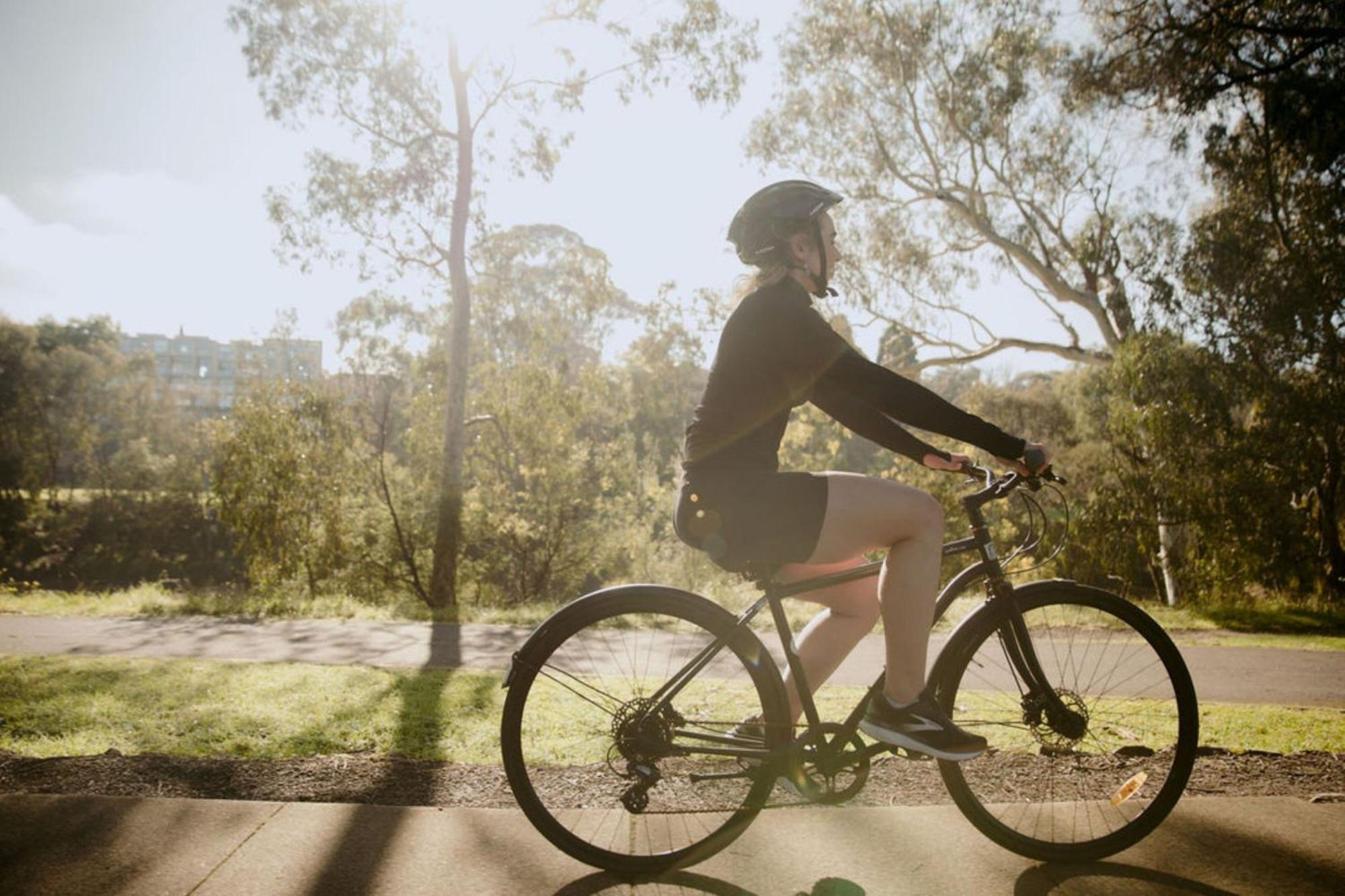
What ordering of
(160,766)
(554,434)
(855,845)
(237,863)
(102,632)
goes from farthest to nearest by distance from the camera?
(554,434) → (102,632) → (160,766) → (855,845) → (237,863)

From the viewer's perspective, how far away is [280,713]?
3.76 m

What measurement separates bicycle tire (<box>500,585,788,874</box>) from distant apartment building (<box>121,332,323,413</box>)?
1634cm

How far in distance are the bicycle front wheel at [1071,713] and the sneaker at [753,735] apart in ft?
1.47

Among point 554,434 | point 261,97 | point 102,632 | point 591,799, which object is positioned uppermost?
point 261,97

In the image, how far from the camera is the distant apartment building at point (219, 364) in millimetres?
19156

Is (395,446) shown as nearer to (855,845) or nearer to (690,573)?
(690,573)

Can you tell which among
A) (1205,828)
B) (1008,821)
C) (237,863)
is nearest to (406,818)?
(237,863)

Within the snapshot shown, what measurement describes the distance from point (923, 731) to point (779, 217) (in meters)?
1.51

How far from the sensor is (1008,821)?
2.46 meters

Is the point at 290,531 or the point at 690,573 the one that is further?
the point at 690,573

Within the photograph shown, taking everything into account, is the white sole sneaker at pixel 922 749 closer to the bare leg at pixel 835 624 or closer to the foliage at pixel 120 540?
the bare leg at pixel 835 624

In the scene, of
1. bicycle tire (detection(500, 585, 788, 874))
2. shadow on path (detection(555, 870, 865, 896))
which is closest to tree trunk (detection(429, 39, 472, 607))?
bicycle tire (detection(500, 585, 788, 874))

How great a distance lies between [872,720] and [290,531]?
54.4 ft

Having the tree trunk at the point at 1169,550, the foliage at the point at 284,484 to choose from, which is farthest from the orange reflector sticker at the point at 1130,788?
the foliage at the point at 284,484
